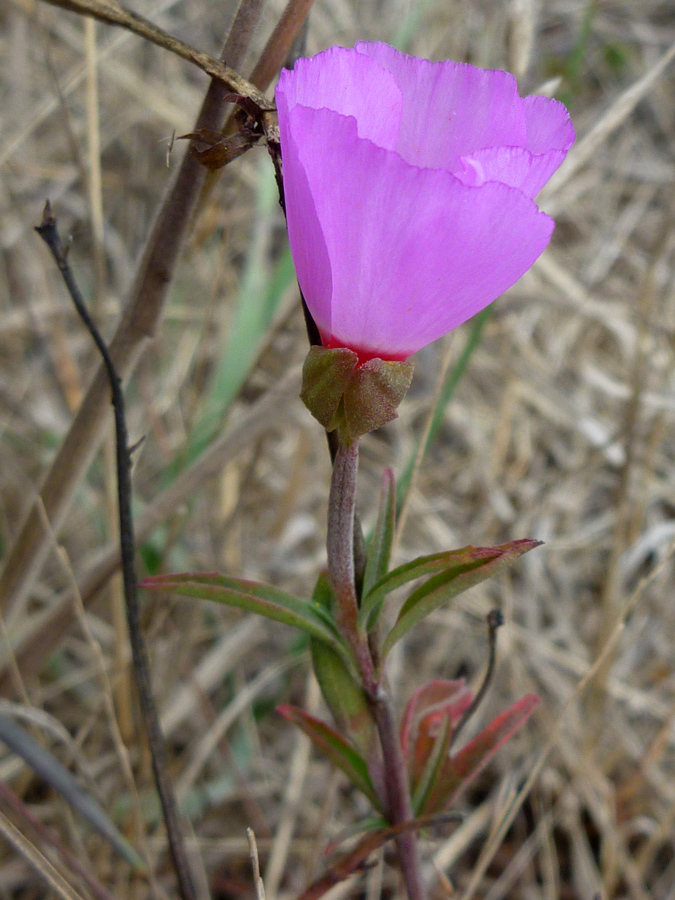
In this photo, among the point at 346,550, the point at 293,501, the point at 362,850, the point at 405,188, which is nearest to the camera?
the point at 405,188

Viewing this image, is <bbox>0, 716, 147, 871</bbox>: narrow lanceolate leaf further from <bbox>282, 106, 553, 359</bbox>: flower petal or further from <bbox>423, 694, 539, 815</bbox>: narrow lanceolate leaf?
<bbox>282, 106, 553, 359</bbox>: flower petal

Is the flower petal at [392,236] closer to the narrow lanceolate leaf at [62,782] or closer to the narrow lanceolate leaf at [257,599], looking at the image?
the narrow lanceolate leaf at [257,599]

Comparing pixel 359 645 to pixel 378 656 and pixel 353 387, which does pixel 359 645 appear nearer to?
pixel 378 656

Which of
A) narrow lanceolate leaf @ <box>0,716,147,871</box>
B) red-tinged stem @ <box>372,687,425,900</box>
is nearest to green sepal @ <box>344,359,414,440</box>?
red-tinged stem @ <box>372,687,425,900</box>

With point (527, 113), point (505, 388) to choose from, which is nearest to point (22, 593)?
point (527, 113)

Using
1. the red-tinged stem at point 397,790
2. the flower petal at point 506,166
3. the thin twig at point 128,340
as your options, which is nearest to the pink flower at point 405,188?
the flower petal at point 506,166

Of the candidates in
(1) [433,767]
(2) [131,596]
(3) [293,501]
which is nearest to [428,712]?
(1) [433,767]

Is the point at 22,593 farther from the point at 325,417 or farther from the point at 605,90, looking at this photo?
the point at 605,90
